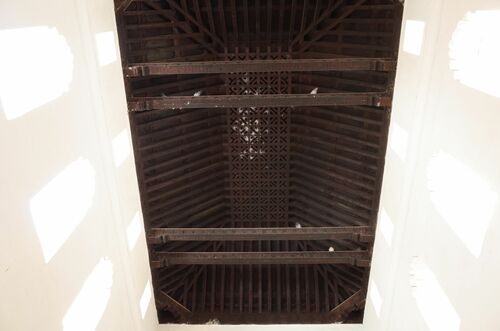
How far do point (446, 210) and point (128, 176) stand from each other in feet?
14.8

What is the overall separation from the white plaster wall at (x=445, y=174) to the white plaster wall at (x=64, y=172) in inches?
151

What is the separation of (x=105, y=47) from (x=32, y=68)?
201 cm

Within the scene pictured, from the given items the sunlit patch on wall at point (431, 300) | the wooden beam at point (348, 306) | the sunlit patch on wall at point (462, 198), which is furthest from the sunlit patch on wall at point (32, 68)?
the wooden beam at point (348, 306)

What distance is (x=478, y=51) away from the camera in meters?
3.83

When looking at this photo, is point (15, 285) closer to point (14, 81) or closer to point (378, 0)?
point (14, 81)

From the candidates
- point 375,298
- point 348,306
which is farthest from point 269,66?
point 348,306

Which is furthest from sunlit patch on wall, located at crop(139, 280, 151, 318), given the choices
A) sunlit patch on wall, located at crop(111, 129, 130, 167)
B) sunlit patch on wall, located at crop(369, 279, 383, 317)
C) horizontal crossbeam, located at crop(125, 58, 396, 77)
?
sunlit patch on wall, located at crop(369, 279, 383, 317)

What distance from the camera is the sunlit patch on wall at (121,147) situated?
6043 mm

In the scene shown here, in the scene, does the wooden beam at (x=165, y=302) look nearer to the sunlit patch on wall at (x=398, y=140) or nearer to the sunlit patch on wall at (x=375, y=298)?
the sunlit patch on wall at (x=375, y=298)

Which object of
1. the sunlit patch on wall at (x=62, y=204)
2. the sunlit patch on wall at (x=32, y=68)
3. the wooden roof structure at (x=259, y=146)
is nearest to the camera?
the sunlit patch on wall at (x=32, y=68)

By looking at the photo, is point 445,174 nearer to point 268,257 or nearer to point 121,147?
point 268,257

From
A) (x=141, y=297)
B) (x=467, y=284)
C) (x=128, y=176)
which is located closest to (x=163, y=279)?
(x=141, y=297)

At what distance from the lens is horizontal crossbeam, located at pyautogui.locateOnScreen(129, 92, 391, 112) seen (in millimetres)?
6465

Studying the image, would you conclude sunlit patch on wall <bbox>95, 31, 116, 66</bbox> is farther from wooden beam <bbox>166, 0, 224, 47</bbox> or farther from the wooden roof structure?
wooden beam <bbox>166, 0, 224, 47</bbox>
